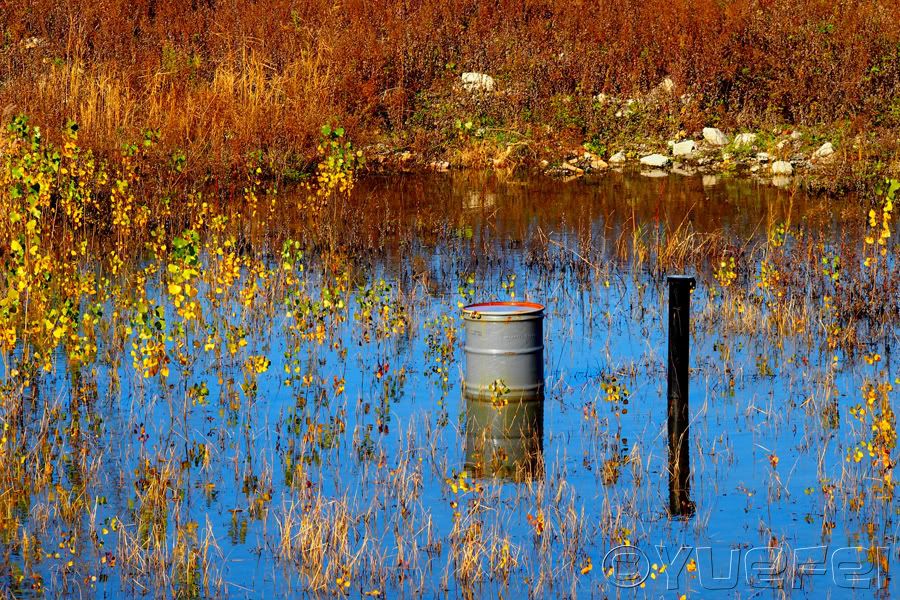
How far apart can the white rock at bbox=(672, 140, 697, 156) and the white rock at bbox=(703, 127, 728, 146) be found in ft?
0.73

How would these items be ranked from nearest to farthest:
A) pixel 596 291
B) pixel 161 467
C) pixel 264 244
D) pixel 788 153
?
1. pixel 161 467
2. pixel 596 291
3. pixel 264 244
4. pixel 788 153

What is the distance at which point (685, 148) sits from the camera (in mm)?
19812

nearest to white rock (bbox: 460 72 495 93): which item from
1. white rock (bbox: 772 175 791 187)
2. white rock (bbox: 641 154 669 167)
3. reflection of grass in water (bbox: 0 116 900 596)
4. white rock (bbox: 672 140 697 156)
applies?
white rock (bbox: 641 154 669 167)

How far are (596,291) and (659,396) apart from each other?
312 centimetres

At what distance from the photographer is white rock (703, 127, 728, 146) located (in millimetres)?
19859

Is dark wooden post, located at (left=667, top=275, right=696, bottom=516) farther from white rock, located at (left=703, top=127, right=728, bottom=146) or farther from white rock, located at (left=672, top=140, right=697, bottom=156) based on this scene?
white rock, located at (left=703, top=127, right=728, bottom=146)

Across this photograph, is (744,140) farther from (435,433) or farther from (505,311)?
(435,433)

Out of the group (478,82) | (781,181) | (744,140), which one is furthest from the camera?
(478,82)

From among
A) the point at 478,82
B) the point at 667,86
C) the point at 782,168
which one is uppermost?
the point at 478,82

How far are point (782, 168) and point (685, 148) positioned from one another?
5.51 ft

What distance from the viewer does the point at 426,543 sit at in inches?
245

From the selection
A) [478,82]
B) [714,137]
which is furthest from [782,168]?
[478,82]

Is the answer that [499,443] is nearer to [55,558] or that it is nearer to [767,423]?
[767,423]

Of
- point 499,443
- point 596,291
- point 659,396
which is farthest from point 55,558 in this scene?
point 596,291
